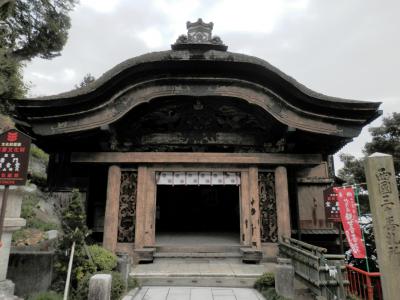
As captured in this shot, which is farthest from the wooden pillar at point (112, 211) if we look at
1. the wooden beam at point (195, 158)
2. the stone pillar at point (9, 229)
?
the stone pillar at point (9, 229)

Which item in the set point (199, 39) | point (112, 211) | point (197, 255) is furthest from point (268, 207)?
point (199, 39)

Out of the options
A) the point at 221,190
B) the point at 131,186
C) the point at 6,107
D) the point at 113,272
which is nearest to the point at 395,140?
the point at 221,190

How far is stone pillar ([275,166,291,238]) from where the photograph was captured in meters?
8.78

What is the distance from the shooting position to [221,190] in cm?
1852

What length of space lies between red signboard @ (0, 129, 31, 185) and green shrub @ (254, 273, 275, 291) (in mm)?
5536

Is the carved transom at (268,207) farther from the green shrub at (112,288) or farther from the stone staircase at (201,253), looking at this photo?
the green shrub at (112,288)

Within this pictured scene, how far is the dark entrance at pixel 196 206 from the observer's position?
1825cm

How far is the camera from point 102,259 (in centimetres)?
641

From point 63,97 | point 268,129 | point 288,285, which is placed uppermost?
point 63,97

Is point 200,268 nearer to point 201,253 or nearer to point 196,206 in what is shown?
point 201,253

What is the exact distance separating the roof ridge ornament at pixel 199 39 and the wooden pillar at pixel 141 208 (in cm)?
423

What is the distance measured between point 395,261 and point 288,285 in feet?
7.90

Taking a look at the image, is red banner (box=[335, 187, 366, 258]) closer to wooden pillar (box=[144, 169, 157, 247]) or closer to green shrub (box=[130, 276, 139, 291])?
wooden pillar (box=[144, 169, 157, 247])

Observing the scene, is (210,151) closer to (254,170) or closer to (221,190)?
(254,170)
